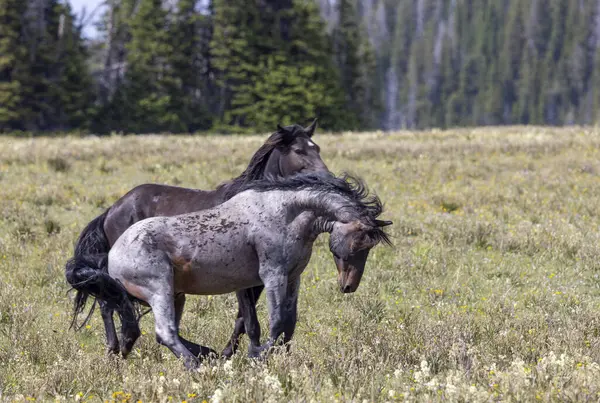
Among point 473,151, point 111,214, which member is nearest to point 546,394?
point 111,214

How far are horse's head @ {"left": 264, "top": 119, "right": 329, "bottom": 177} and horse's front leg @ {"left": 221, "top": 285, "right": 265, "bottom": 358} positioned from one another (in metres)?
1.58

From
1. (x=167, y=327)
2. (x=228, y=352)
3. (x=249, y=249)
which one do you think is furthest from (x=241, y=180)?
(x=167, y=327)

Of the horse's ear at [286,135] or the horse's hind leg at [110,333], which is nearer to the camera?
the horse's hind leg at [110,333]

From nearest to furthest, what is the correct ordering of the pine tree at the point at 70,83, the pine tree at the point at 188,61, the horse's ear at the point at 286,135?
the horse's ear at the point at 286,135
the pine tree at the point at 70,83
the pine tree at the point at 188,61

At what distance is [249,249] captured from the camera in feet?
16.9

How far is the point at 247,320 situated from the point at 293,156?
84.9 inches

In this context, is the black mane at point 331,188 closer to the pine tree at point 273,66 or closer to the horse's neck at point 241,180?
the horse's neck at point 241,180

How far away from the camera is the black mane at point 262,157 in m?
6.82

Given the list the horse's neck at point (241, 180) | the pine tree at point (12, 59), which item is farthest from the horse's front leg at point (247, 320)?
the pine tree at point (12, 59)

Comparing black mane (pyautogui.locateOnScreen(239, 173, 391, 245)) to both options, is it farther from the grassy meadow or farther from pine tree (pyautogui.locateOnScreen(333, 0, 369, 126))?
pine tree (pyautogui.locateOnScreen(333, 0, 369, 126))

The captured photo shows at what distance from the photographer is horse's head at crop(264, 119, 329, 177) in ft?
23.2

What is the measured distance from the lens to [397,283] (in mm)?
8953

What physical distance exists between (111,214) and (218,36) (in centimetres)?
3989

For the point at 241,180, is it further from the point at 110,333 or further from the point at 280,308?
the point at 280,308
